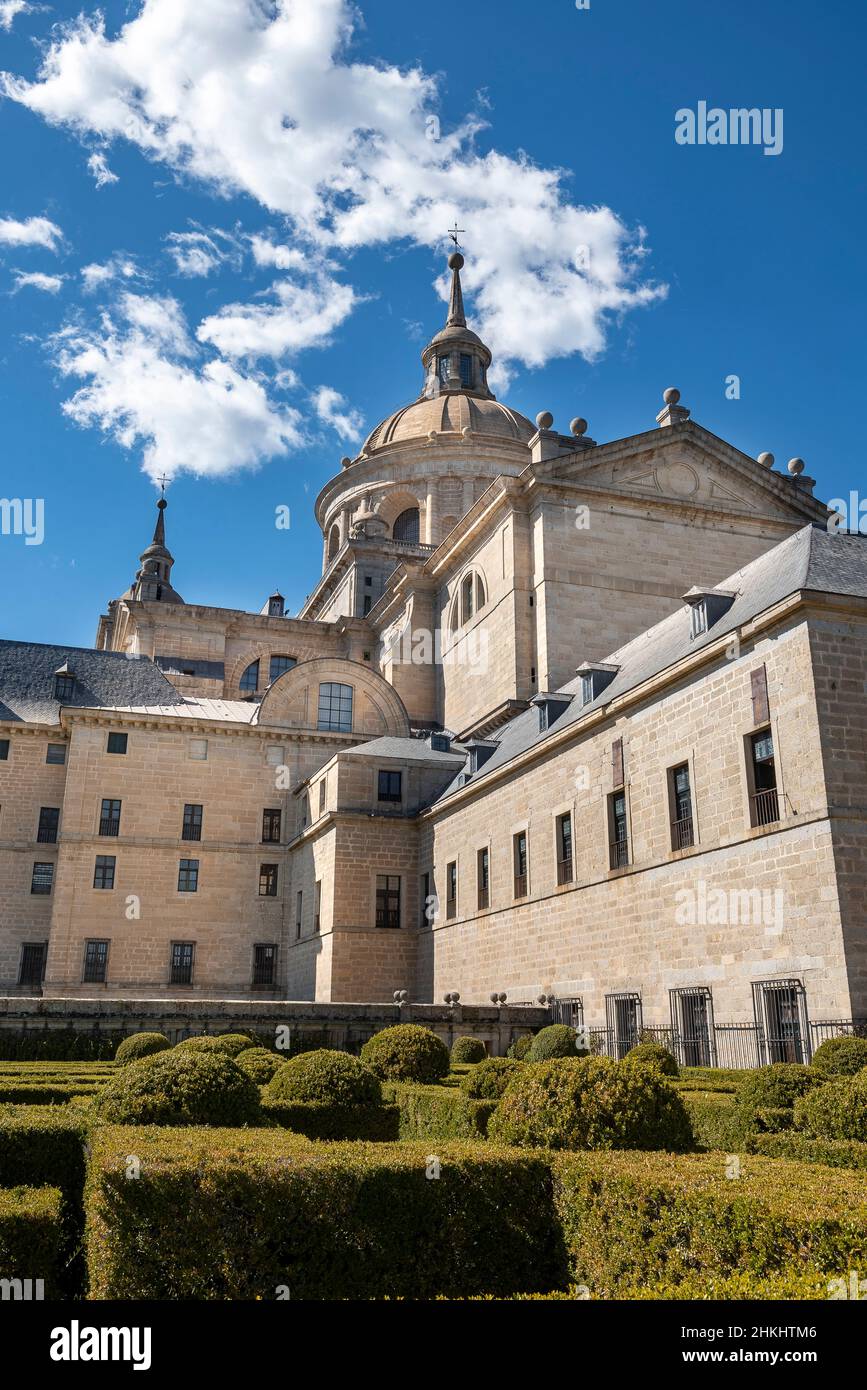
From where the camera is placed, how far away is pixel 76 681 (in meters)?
41.0

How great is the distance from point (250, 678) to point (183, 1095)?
140 ft

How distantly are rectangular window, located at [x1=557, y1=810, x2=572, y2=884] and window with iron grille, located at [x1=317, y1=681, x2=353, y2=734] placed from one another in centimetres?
1613

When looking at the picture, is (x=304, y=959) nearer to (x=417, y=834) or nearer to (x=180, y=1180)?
(x=417, y=834)

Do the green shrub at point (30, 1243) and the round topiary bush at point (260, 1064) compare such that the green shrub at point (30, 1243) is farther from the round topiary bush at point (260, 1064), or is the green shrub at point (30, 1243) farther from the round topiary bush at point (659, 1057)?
the round topiary bush at point (659, 1057)

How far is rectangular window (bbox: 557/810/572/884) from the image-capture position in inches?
985

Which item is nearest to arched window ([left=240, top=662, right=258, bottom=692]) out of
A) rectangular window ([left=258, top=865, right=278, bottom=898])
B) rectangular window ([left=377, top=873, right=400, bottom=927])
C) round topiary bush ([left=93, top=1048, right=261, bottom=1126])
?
rectangular window ([left=258, top=865, right=278, bottom=898])

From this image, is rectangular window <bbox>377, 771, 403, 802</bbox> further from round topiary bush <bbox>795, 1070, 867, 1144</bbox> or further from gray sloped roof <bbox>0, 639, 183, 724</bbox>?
round topiary bush <bbox>795, 1070, 867, 1144</bbox>

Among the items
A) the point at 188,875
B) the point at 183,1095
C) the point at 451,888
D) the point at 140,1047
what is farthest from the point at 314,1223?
the point at 188,875

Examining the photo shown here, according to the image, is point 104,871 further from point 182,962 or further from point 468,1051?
point 468,1051

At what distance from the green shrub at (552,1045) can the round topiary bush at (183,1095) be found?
8582mm

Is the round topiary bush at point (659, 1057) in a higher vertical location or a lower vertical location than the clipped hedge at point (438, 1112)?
higher

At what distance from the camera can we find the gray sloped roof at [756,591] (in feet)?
62.8

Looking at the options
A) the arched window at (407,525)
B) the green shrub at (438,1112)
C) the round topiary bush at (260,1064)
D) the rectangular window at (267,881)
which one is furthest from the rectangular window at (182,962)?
the arched window at (407,525)
